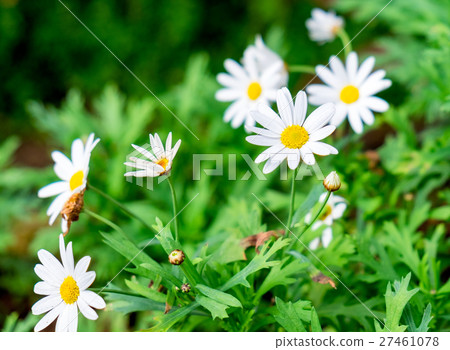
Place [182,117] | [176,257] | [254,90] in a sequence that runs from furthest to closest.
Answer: [182,117] → [254,90] → [176,257]

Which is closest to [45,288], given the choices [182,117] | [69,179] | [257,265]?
[69,179]

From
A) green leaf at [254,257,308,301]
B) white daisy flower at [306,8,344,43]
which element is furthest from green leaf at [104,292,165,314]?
white daisy flower at [306,8,344,43]

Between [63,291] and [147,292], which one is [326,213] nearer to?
[147,292]

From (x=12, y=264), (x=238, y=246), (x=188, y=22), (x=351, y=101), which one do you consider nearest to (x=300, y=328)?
(x=238, y=246)

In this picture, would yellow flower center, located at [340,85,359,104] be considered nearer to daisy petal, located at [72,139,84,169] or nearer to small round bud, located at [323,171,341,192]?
small round bud, located at [323,171,341,192]

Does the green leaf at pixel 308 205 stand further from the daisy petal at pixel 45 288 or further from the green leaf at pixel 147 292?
the daisy petal at pixel 45 288

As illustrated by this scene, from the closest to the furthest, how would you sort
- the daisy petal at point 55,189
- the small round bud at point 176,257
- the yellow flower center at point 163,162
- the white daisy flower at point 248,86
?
the small round bud at point 176,257, the yellow flower center at point 163,162, the daisy petal at point 55,189, the white daisy flower at point 248,86

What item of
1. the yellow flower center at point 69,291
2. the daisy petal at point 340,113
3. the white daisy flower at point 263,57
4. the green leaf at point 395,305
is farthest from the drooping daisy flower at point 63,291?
the white daisy flower at point 263,57
